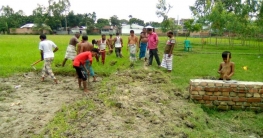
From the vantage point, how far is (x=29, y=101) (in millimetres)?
5984

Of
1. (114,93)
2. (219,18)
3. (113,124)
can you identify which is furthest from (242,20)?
(113,124)

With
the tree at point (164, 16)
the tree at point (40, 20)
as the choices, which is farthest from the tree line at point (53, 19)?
the tree at point (164, 16)

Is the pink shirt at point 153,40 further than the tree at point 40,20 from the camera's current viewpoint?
No

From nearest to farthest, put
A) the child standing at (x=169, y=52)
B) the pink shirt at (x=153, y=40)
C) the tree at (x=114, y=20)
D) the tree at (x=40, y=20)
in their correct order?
the child standing at (x=169, y=52) → the pink shirt at (x=153, y=40) → the tree at (x=40, y=20) → the tree at (x=114, y=20)

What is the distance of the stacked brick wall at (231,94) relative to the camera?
18.3 feet

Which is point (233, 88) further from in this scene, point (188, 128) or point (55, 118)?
point (55, 118)

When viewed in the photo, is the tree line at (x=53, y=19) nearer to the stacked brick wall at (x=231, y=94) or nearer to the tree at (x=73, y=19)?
the tree at (x=73, y=19)

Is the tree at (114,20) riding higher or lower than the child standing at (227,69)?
higher

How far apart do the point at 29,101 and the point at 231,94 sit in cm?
464

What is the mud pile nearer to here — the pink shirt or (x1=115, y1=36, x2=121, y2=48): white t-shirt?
the pink shirt

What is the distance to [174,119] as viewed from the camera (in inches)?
181

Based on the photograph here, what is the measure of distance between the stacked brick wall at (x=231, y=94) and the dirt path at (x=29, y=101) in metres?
3.02

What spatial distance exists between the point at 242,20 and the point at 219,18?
2260 millimetres

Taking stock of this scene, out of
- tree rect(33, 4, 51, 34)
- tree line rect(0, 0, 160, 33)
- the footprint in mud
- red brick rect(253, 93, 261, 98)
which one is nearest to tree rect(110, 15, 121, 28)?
tree line rect(0, 0, 160, 33)
